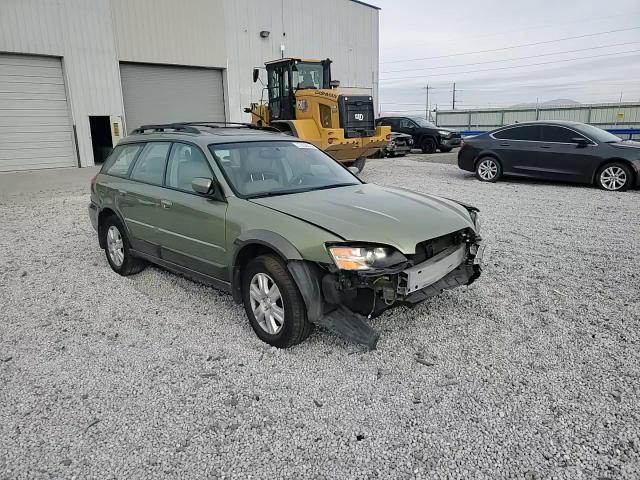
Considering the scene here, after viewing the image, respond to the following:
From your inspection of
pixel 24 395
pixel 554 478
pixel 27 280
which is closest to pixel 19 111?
pixel 27 280

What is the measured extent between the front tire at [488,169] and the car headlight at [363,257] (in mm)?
9372

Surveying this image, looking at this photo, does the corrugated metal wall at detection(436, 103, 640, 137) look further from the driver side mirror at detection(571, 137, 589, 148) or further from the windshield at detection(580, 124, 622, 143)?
the driver side mirror at detection(571, 137, 589, 148)

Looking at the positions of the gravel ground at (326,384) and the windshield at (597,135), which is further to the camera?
the windshield at (597,135)

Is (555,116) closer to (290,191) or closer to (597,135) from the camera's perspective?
(597,135)

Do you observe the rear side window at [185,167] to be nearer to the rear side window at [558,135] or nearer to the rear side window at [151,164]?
the rear side window at [151,164]

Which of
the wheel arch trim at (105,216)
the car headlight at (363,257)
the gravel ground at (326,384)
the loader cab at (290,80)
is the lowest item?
the gravel ground at (326,384)

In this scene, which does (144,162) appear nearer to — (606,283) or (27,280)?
(27,280)

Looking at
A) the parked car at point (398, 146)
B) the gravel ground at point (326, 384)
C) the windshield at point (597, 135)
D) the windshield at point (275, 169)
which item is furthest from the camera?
the parked car at point (398, 146)

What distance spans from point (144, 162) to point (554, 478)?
450cm

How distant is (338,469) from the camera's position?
238cm

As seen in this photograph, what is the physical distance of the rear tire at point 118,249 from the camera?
527 centimetres

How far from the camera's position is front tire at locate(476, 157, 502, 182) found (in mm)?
11650

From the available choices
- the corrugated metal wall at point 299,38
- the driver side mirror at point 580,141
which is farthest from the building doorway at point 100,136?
the driver side mirror at point 580,141

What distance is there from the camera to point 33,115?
15.9 m
